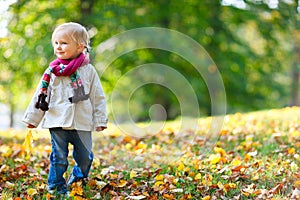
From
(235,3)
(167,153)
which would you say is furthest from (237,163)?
(235,3)

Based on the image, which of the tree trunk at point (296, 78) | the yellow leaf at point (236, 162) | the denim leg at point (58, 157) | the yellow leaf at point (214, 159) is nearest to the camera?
the denim leg at point (58, 157)

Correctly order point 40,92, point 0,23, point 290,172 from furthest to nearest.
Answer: point 0,23 < point 290,172 < point 40,92

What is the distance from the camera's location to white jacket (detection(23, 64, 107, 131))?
327 centimetres

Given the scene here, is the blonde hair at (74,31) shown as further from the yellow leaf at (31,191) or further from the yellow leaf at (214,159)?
the yellow leaf at (214,159)

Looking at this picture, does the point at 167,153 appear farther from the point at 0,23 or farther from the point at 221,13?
the point at 221,13

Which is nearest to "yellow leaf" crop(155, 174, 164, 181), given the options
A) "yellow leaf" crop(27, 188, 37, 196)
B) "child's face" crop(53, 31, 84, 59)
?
"yellow leaf" crop(27, 188, 37, 196)

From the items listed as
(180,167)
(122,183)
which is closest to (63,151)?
(122,183)

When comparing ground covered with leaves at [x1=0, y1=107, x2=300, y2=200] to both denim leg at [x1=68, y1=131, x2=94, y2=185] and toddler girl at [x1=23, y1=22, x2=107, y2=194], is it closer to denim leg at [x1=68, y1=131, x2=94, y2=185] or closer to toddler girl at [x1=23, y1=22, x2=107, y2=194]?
denim leg at [x1=68, y1=131, x2=94, y2=185]

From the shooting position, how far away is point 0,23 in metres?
9.00

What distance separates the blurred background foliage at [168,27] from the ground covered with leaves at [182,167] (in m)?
3.61

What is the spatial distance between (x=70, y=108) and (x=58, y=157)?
45 centimetres

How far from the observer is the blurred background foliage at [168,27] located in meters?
9.70

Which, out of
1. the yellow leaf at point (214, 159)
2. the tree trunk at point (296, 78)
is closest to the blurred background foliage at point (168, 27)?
the tree trunk at point (296, 78)

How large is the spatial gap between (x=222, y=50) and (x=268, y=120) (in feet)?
23.9
